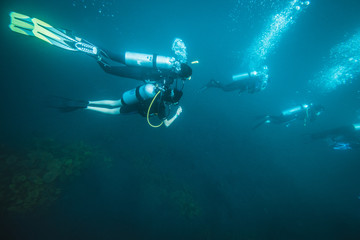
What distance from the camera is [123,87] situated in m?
11.1

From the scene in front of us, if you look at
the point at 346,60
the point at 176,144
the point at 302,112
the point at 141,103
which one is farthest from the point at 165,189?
the point at 346,60

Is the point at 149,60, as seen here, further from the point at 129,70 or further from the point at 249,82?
the point at 249,82

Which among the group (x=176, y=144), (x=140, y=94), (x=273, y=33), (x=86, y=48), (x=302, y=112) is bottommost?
(x=140, y=94)

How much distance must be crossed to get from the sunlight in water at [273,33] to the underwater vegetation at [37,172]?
23.1 meters

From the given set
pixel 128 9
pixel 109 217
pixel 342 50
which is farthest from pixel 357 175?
pixel 128 9

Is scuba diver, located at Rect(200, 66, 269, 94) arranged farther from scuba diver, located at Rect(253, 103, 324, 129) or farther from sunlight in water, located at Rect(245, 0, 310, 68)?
sunlight in water, located at Rect(245, 0, 310, 68)

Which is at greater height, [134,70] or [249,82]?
[249,82]

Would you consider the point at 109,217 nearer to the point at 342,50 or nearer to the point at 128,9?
the point at 128,9

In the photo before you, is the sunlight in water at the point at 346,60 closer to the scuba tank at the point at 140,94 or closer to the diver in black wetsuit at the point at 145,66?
the diver in black wetsuit at the point at 145,66

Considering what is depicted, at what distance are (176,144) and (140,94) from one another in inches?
231

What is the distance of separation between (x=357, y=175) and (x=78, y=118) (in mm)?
25887

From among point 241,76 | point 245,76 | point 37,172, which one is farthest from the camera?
point 241,76

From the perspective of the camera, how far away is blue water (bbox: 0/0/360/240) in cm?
566

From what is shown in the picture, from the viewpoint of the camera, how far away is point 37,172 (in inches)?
205
